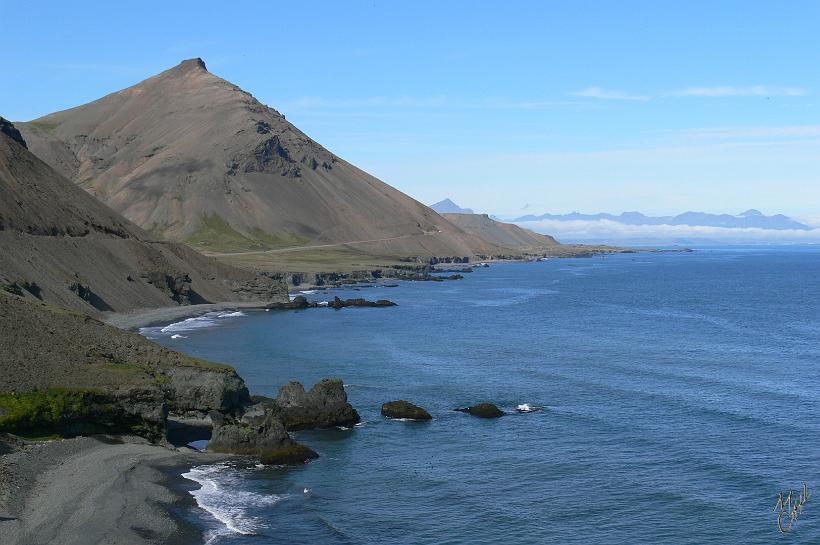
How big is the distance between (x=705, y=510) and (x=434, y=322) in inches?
3536

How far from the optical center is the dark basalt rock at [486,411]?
216ft

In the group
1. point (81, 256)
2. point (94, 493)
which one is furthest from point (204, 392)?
point (81, 256)

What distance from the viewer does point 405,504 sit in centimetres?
4603

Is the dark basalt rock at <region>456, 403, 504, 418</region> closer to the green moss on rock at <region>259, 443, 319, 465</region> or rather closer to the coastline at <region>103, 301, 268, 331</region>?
the green moss on rock at <region>259, 443, 319, 465</region>

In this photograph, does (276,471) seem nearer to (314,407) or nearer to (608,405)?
(314,407)

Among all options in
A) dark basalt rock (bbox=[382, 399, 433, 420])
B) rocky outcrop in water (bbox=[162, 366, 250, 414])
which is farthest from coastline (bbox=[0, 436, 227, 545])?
dark basalt rock (bbox=[382, 399, 433, 420])

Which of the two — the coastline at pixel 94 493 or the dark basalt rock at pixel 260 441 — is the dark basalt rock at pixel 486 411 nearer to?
the dark basalt rock at pixel 260 441

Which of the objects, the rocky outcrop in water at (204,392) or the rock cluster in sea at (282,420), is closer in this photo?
the rock cluster in sea at (282,420)

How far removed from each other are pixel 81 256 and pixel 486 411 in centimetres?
8079

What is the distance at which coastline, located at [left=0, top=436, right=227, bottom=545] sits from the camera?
127 ft

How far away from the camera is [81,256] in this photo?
12544cm

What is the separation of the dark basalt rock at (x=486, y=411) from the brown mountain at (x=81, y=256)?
2082 inches

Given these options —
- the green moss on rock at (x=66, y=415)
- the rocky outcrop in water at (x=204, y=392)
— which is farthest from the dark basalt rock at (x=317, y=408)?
the green moss on rock at (x=66, y=415)

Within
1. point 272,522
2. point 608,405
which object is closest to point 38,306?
point 272,522
